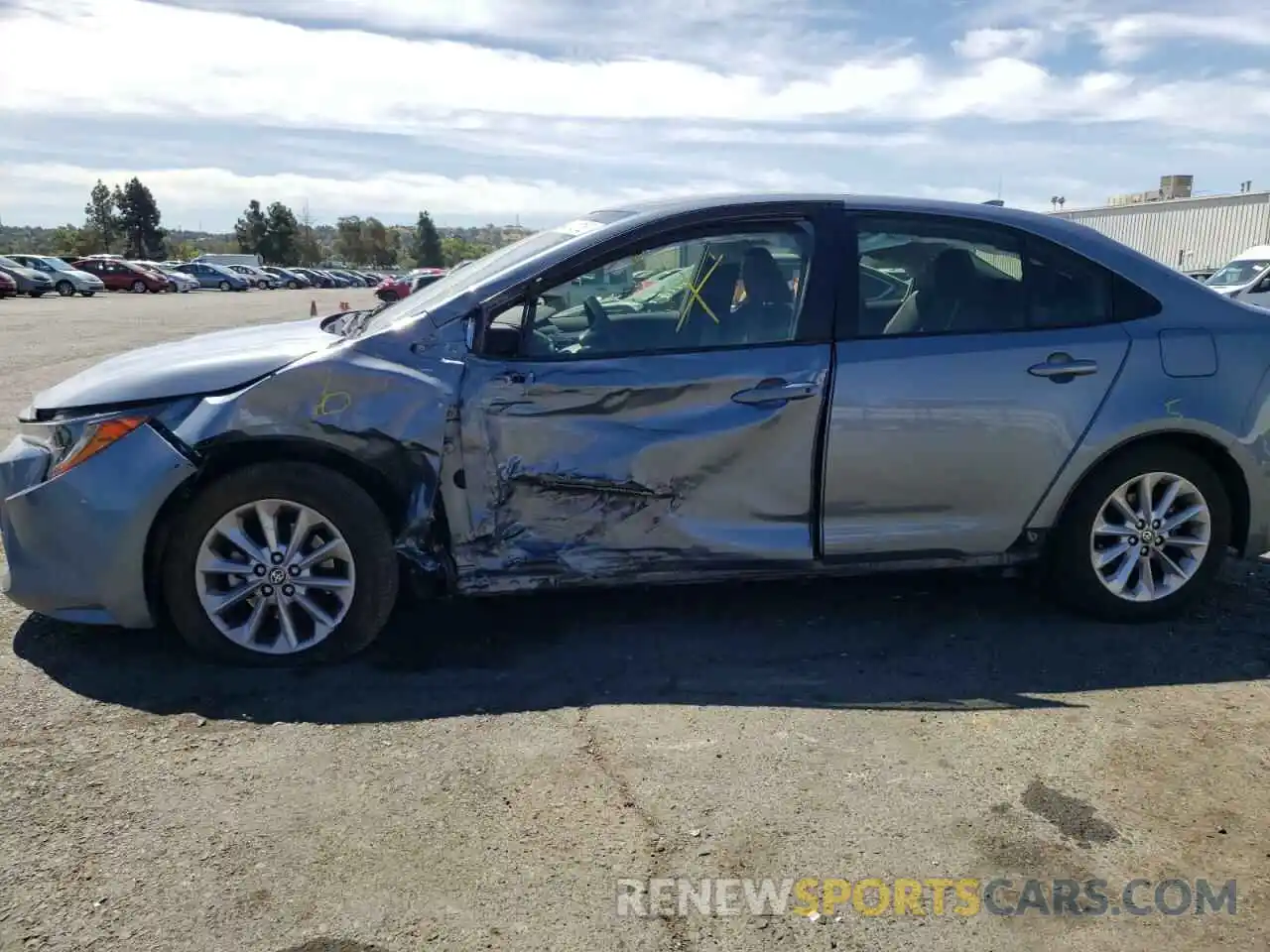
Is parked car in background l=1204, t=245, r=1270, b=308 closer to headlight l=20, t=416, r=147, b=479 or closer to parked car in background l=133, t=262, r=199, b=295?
headlight l=20, t=416, r=147, b=479

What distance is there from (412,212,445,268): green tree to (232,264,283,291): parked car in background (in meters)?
42.8

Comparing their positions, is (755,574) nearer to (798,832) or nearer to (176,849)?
(798,832)

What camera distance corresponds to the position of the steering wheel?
4.20 metres

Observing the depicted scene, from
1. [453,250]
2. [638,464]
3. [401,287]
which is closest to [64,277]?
[401,287]

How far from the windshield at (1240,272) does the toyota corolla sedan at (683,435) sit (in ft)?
58.5

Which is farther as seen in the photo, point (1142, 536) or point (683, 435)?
point (1142, 536)

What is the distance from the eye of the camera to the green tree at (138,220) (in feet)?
291

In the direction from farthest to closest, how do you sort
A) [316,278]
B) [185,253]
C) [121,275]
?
[185,253], [316,278], [121,275]

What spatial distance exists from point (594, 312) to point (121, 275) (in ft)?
176

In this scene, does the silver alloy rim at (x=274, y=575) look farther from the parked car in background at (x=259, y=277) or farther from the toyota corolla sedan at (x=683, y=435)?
the parked car in background at (x=259, y=277)

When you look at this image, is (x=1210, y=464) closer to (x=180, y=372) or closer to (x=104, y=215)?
(x=180, y=372)

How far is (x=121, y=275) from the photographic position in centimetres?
5131

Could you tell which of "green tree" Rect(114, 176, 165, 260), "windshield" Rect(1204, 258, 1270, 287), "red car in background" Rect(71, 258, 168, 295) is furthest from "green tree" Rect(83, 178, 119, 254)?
"windshield" Rect(1204, 258, 1270, 287)

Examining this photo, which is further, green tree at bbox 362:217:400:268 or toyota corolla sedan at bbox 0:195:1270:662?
green tree at bbox 362:217:400:268
